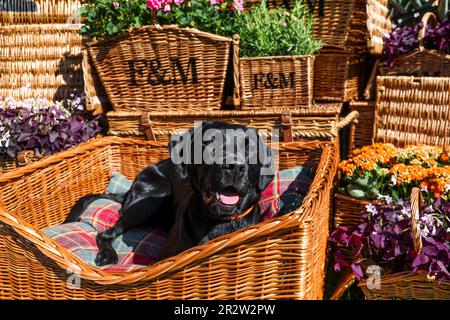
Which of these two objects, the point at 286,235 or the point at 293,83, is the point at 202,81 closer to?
the point at 293,83

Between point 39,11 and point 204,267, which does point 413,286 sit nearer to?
point 204,267

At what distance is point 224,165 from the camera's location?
2.15 metres

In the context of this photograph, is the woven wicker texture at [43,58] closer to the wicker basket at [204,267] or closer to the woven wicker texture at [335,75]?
the woven wicker texture at [335,75]

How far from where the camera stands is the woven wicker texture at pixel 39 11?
13.5 feet

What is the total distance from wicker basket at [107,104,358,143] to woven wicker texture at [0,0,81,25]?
131 cm

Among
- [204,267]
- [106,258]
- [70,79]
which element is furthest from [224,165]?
[70,79]

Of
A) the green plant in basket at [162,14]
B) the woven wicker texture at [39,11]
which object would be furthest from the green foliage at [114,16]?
the woven wicker texture at [39,11]

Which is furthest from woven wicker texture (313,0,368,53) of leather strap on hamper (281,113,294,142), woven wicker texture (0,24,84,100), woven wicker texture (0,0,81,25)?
woven wicker texture (0,0,81,25)

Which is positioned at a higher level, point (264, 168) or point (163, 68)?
point (163, 68)

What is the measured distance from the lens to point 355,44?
356cm

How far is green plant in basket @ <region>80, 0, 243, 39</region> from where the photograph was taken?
318 centimetres

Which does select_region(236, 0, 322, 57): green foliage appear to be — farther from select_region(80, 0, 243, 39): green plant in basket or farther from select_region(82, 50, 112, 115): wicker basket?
select_region(82, 50, 112, 115): wicker basket

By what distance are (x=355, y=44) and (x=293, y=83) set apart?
82cm

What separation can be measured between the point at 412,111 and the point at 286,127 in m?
1.01
